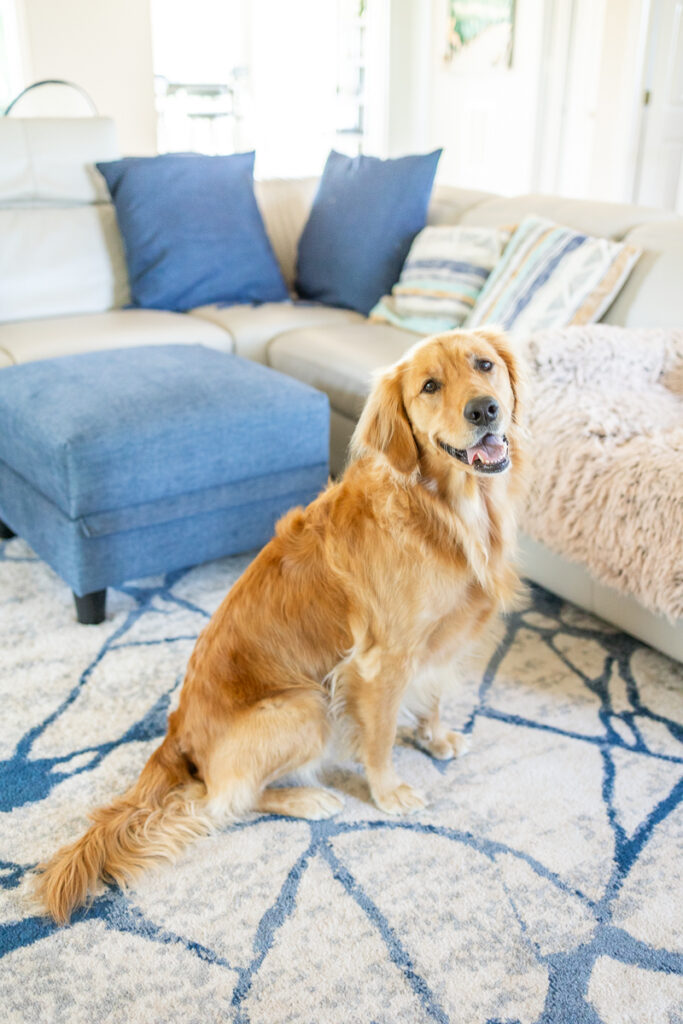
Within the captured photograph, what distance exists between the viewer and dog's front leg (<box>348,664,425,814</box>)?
1.42 m

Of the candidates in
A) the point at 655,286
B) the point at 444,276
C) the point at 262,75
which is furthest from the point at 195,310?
the point at 262,75

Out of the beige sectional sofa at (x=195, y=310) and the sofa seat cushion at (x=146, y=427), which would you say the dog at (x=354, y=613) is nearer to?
the sofa seat cushion at (x=146, y=427)

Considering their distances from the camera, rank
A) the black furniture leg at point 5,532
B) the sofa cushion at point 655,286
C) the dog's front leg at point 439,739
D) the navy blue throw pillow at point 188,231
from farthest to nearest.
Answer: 1. the navy blue throw pillow at point 188,231
2. the black furniture leg at point 5,532
3. the sofa cushion at point 655,286
4. the dog's front leg at point 439,739

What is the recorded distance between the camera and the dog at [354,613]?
1.35 m

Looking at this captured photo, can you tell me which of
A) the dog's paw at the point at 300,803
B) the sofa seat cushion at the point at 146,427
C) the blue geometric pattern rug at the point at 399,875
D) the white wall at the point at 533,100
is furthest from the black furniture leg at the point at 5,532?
the white wall at the point at 533,100

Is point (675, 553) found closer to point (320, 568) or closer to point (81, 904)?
point (320, 568)

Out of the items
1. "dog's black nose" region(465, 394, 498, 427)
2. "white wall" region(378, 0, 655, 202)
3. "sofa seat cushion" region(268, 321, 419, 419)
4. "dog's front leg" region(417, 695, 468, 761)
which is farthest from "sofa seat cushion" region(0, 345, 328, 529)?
"white wall" region(378, 0, 655, 202)

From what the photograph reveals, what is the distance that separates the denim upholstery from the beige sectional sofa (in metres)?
0.41

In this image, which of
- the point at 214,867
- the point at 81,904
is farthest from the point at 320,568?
the point at 81,904

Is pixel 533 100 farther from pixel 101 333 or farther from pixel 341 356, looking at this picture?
pixel 101 333

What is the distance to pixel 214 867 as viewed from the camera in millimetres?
1379

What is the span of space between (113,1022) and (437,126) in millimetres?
5978

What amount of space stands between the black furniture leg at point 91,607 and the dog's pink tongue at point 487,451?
113 centimetres

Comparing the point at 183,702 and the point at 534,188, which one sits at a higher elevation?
the point at 534,188
